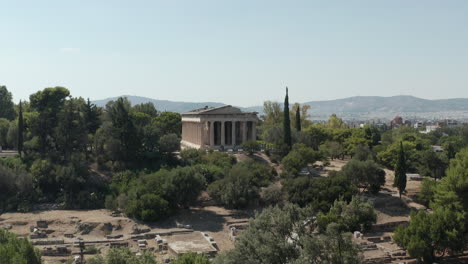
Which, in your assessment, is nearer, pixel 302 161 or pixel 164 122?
pixel 302 161

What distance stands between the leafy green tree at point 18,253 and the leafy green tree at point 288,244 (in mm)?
9741

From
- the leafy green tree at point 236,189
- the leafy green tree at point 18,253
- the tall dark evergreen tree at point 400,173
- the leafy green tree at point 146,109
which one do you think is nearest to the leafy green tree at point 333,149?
the tall dark evergreen tree at point 400,173

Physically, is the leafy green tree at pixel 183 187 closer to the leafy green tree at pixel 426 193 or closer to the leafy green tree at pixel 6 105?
the leafy green tree at pixel 426 193

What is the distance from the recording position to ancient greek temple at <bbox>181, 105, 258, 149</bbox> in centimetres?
5941

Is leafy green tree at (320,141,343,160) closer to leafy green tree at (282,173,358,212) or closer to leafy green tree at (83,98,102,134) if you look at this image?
leafy green tree at (282,173,358,212)

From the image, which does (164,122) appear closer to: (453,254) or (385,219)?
(385,219)

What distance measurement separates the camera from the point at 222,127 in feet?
194

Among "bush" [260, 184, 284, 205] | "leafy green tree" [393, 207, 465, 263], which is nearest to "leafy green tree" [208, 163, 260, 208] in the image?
"bush" [260, 184, 284, 205]

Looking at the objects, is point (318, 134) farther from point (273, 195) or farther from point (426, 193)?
point (273, 195)

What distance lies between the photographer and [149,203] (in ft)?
124

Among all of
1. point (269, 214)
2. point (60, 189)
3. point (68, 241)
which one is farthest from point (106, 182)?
point (269, 214)

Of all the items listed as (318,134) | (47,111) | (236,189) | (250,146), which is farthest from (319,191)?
(47,111)

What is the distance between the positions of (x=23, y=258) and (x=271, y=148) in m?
37.3

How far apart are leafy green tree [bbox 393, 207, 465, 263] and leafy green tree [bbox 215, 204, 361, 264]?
10963 mm
